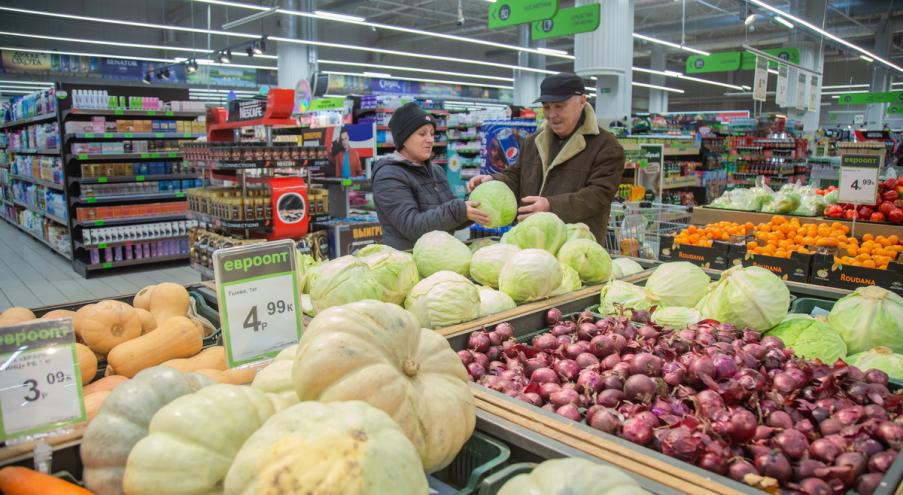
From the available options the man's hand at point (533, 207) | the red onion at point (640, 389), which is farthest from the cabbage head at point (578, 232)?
the red onion at point (640, 389)

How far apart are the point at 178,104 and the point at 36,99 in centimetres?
287

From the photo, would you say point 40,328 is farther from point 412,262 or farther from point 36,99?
point 36,99

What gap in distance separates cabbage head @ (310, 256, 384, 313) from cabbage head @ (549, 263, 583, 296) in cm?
71

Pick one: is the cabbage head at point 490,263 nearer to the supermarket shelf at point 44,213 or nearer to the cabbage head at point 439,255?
the cabbage head at point 439,255

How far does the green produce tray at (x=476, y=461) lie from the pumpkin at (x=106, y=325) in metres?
1.04

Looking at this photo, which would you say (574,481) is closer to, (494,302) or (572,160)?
(494,302)

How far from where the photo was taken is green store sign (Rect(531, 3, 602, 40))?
895 cm

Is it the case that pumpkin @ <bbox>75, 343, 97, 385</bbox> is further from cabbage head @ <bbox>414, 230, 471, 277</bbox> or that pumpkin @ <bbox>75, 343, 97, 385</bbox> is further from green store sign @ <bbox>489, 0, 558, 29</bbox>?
green store sign @ <bbox>489, 0, 558, 29</bbox>

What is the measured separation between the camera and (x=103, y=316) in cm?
174

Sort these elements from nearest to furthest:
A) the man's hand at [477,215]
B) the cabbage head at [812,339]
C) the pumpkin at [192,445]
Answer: the pumpkin at [192,445] < the cabbage head at [812,339] < the man's hand at [477,215]

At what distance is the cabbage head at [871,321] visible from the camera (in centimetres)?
195

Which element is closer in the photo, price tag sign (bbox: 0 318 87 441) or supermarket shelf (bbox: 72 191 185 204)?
price tag sign (bbox: 0 318 87 441)

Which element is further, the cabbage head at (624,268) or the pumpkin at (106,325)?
the cabbage head at (624,268)

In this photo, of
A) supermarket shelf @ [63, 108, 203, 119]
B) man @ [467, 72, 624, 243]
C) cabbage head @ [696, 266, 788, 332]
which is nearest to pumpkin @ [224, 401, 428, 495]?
cabbage head @ [696, 266, 788, 332]
